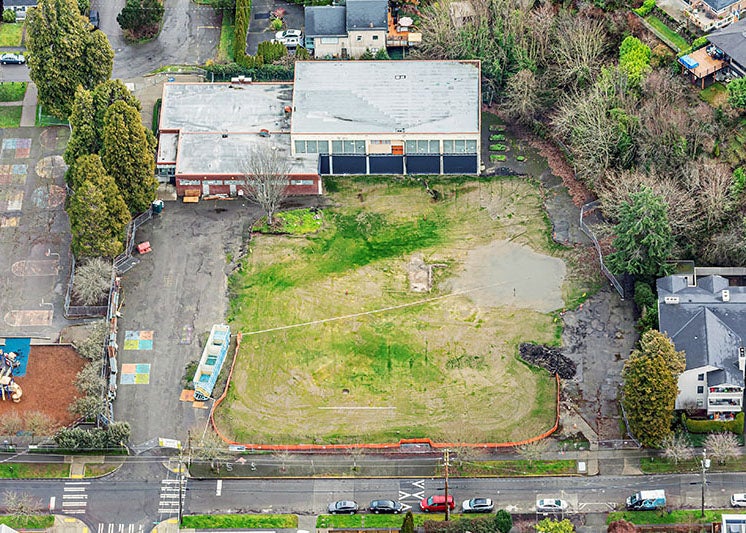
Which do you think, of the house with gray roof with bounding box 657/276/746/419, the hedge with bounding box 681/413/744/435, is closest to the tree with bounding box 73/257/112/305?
the house with gray roof with bounding box 657/276/746/419

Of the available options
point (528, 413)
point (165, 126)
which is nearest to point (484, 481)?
point (528, 413)

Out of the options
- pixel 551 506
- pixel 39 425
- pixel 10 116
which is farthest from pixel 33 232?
pixel 551 506

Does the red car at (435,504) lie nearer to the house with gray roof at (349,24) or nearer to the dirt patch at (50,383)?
the dirt patch at (50,383)

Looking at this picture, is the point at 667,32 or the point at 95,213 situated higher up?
the point at 667,32

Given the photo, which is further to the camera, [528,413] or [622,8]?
[622,8]

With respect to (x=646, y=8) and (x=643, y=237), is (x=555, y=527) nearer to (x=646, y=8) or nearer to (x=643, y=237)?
(x=643, y=237)

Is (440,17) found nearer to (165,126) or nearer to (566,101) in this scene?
(566,101)
